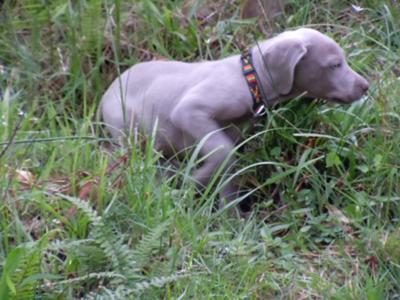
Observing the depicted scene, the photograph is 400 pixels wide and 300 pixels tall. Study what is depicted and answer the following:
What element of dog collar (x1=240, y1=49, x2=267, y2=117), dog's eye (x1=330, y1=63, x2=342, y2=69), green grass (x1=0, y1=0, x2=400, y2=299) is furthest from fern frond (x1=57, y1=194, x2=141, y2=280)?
dog's eye (x1=330, y1=63, x2=342, y2=69)

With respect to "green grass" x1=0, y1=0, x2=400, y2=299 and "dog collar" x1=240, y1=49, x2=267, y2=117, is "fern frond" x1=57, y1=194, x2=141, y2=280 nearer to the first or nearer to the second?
"green grass" x1=0, y1=0, x2=400, y2=299

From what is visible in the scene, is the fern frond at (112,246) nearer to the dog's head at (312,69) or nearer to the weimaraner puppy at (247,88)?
the weimaraner puppy at (247,88)

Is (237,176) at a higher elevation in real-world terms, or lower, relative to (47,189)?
lower

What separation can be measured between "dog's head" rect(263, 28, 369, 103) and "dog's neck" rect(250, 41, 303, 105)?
2 cm

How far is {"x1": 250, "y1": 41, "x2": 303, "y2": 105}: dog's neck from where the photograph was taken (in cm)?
527

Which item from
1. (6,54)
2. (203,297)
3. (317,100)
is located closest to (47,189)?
(203,297)

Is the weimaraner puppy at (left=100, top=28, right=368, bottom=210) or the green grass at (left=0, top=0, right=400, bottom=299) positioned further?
the weimaraner puppy at (left=100, top=28, right=368, bottom=210)

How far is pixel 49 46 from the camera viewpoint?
21.3 feet

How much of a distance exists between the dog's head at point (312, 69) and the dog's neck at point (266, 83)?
24mm

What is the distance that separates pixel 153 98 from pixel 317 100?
937 mm

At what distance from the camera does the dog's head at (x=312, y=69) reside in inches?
205

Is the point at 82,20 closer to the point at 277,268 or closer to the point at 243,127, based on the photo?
the point at 243,127

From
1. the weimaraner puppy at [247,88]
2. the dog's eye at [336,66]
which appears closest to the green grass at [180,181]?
the weimaraner puppy at [247,88]

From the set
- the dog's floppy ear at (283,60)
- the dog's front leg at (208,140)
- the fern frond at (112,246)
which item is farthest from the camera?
the dog's floppy ear at (283,60)
